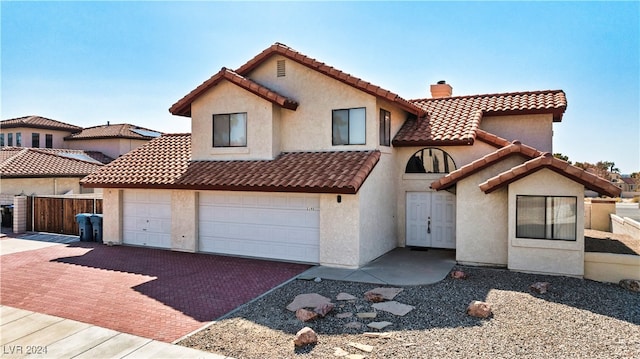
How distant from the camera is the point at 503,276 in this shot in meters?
11.8

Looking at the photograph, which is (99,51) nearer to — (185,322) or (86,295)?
(86,295)

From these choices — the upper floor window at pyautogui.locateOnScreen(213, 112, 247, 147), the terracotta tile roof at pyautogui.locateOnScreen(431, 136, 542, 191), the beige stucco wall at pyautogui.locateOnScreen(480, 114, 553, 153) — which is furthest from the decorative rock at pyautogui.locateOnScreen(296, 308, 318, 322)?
the beige stucco wall at pyautogui.locateOnScreen(480, 114, 553, 153)

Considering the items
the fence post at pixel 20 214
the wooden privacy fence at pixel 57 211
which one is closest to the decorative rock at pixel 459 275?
the wooden privacy fence at pixel 57 211

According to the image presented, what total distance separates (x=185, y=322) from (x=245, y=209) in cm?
658

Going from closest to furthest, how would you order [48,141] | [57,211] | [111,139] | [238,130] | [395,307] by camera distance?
1. [395,307]
2. [238,130]
3. [57,211]
4. [111,139]
5. [48,141]

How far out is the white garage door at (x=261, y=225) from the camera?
1372cm

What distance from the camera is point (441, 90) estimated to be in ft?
70.1

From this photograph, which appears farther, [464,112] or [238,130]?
[464,112]

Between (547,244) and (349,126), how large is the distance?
280 inches

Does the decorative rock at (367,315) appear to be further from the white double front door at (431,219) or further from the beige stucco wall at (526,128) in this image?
the beige stucco wall at (526,128)

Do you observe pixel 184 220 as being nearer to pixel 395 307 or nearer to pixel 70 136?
pixel 395 307

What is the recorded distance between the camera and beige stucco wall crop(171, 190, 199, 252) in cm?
1553

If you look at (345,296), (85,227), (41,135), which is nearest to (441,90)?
(345,296)

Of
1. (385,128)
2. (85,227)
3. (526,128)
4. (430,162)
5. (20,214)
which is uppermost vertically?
(526,128)
